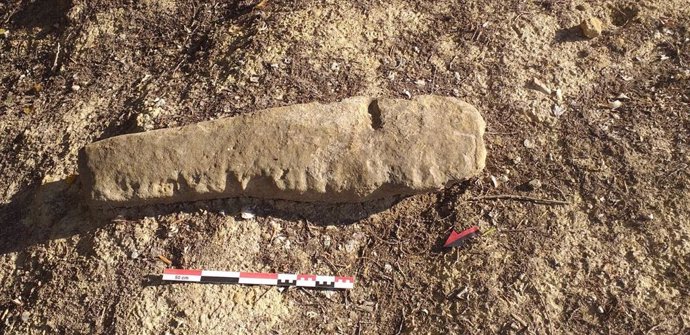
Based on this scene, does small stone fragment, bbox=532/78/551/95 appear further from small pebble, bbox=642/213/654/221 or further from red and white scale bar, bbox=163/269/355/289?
red and white scale bar, bbox=163/269/355/289

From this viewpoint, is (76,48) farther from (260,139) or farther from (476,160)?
(476,160)

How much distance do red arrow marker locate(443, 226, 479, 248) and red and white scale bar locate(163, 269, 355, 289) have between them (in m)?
0.59

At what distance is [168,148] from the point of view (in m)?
3.10

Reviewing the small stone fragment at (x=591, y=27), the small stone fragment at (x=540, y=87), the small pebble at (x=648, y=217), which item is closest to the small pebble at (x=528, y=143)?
the small stone fragment at (x=540, y=87)

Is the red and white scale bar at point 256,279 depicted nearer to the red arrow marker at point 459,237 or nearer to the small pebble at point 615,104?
the red arrow marker at point 459,237

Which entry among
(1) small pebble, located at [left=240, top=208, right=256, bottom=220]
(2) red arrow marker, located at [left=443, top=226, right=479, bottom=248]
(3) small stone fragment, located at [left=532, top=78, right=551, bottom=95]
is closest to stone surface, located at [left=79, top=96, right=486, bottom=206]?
(1) small pebble, located at [left=240, top=208, right=256, bottom=220]

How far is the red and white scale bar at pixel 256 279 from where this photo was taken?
3105mm

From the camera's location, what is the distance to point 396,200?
3.29m

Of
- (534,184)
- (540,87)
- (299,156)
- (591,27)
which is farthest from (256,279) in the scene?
(591,27)

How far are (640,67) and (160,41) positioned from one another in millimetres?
3395

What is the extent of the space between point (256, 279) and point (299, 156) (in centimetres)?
75

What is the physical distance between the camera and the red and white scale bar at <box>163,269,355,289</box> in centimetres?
311

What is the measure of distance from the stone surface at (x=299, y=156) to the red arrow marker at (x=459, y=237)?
313 millimetres

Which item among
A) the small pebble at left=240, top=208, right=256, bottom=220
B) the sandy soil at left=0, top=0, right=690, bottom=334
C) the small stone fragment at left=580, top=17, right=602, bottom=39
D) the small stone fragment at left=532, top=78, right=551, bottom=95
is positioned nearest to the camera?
the sandy soil at left=0, top=0, right=690, bottom=334
